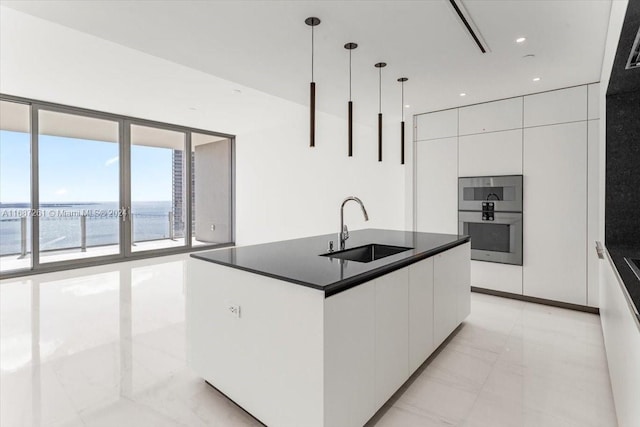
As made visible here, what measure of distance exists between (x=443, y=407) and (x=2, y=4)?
3.97m

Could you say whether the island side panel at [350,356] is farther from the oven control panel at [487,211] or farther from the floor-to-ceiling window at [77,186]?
the floor-to-ceiling window at [77,186]

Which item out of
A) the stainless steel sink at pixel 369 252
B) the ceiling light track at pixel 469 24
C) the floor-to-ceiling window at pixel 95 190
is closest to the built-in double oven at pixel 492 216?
the ceiling light track at pixel 469 24

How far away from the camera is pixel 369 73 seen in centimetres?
359

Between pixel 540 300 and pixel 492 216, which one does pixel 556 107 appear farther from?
pixel 540 300

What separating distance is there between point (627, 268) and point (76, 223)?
7.14 metres

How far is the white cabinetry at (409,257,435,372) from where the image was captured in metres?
2.26

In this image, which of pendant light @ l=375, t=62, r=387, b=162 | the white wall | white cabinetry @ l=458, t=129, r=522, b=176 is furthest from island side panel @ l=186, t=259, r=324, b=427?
white cabinetry @ l=458, t=129, r=522, b=176

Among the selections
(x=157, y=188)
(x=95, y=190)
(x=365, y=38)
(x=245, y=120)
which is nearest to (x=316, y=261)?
(x=365, y=38)

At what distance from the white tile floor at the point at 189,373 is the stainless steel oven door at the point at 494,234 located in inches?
25.3

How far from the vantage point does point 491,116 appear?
172 inches

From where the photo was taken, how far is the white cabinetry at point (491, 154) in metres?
4.19

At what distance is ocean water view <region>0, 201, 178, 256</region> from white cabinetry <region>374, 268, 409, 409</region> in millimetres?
5769

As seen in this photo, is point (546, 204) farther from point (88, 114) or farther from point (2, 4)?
point (88, 114)

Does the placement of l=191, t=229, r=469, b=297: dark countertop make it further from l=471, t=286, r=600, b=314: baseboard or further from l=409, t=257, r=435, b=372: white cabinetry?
l=471, t=286, r=600, b=314: baseboard
